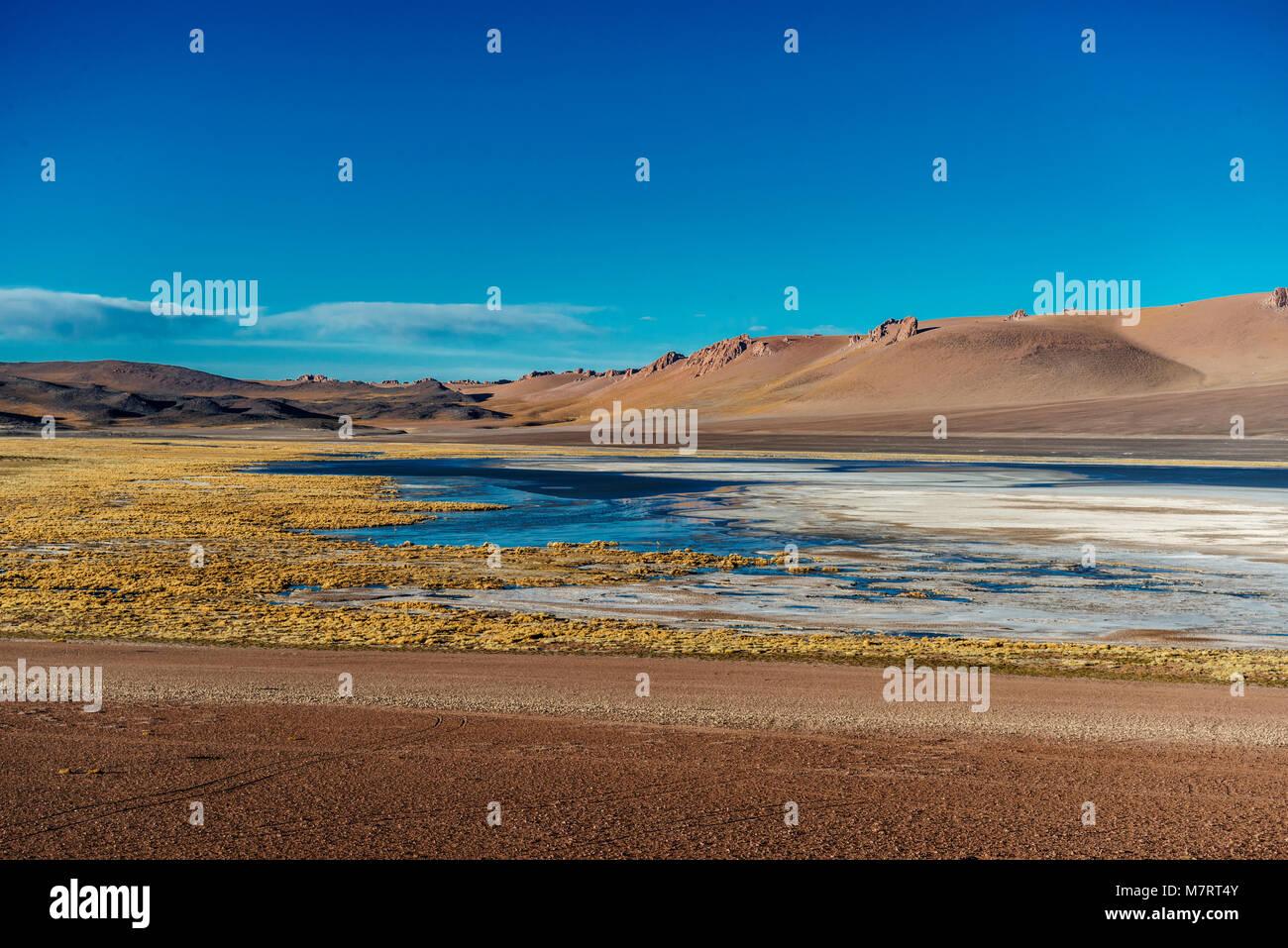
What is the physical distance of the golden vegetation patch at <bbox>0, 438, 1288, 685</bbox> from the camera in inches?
532

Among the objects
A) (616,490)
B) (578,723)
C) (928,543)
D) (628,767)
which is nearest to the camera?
(628,767)

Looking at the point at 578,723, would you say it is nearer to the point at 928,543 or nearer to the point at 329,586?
the point at 329,586

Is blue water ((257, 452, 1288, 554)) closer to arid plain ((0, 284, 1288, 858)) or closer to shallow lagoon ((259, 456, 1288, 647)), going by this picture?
shallow lagoon ((259, 456, 1288, 647))

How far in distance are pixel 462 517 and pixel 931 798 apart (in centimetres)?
2622

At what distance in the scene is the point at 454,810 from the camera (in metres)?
7.67

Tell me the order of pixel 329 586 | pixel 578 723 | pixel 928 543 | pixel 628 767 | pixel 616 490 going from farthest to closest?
pixel 616 490 < pixel 928 543 < pixel 329 586 < pixel 578 723 < pixel 628 767

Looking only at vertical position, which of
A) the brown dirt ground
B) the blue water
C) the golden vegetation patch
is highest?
the blue water

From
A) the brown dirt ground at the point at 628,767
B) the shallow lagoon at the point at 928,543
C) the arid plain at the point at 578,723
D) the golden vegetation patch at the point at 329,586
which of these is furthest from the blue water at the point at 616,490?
the brown dirt ground at the point at 628,767

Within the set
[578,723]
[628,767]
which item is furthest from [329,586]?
[628,767]

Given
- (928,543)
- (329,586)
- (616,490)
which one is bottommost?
(329,586)

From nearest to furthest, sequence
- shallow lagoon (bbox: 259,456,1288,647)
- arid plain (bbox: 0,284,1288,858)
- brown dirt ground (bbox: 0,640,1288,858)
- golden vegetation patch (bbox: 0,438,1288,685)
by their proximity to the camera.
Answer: brown dirt ground (bbox: 0,640,1288,858) → arid plain (bbox: 0,284,1288,858) → golden vegetation patch (bbox: 0,438,1288,685) → shallow lagoon (bbox: 259,456,1288,647)

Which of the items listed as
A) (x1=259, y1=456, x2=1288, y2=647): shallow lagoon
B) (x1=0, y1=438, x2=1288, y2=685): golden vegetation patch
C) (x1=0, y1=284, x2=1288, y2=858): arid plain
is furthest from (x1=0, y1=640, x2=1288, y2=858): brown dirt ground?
(x1=259, y1=456, x2=1288, y2=647): shallow lagoon

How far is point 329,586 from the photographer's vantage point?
18984 millimetres
